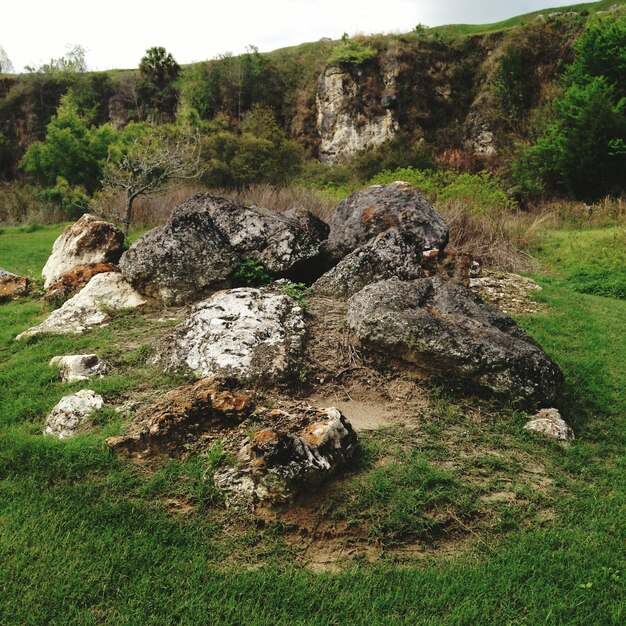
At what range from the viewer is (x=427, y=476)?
12.2ft

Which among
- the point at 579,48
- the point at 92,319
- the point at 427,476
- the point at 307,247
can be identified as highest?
the point at 579,48

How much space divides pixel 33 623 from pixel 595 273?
37.8 ft

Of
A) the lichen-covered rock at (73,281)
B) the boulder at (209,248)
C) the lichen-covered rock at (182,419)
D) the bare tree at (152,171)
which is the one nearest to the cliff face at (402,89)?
the bare tree at (152,171)

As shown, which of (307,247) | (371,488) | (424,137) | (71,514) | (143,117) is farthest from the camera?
(143,117)

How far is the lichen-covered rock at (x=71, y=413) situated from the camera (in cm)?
423

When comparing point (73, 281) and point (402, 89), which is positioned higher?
point (402, 89)

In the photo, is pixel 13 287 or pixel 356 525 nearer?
pixel 356 525

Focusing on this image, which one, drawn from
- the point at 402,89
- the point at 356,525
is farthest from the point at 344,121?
the point at 356,525

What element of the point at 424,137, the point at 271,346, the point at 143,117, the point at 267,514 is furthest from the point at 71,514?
the point at 143,117

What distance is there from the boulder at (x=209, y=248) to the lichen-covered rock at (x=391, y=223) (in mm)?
418

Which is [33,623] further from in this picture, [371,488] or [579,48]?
[579,48]

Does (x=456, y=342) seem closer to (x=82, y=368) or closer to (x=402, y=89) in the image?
(x=82, y=368)

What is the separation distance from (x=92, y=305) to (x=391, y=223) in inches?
171

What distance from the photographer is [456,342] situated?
4816 millimetres
